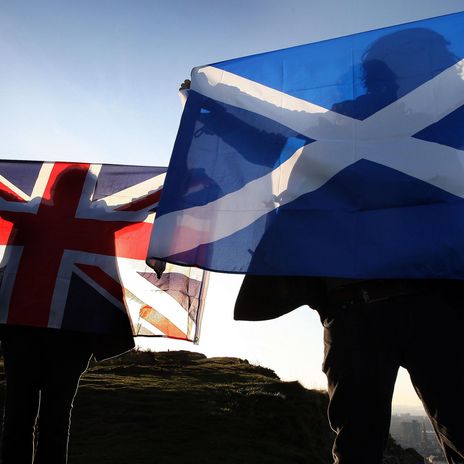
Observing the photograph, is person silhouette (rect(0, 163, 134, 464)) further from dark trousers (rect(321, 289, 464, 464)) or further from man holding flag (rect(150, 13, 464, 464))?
dark trousers (rect(321, 289, 464, 464))

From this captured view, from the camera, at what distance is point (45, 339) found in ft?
10.8

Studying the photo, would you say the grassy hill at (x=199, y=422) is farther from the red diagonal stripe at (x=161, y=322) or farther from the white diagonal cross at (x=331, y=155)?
the white diagonal cross at (x=331, y=155)

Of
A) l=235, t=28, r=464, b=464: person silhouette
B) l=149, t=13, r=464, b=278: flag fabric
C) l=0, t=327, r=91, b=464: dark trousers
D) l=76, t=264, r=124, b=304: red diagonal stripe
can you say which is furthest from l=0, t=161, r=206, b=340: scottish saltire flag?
l=235, t=28, r=464, b=464: person silhouette

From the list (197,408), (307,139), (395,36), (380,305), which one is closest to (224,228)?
(307,139)

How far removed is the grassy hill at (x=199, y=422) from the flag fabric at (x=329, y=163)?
328 cm

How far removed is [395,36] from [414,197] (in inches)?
50.0

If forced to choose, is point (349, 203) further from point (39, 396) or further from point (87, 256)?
point (39, 396)

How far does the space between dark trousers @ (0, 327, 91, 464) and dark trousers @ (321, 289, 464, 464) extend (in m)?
1.82

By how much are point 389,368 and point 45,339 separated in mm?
2388

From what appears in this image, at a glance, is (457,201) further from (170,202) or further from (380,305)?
(170,202)

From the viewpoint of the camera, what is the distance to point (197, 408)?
6.80 meters

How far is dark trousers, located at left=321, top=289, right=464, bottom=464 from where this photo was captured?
1.95m

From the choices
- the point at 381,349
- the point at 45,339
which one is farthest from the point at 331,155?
the point at 45,339

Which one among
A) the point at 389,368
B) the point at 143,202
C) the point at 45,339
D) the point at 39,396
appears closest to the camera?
the point at 389,368
